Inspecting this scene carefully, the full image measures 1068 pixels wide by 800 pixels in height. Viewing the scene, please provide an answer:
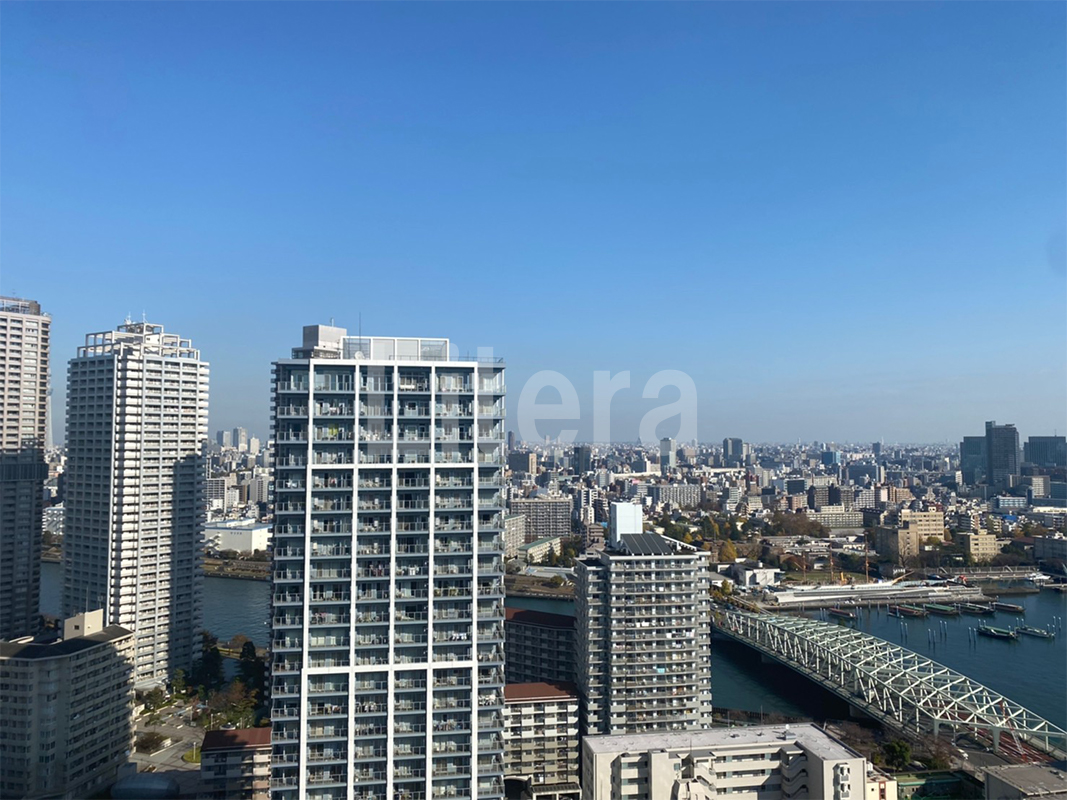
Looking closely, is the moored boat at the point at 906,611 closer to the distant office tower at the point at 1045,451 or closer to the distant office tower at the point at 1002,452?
the distant office tower at the point at 1002,452

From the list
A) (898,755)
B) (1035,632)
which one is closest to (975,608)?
(1035,632)

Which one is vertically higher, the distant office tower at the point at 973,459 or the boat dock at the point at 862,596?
the distant office tower at the point at 973,459

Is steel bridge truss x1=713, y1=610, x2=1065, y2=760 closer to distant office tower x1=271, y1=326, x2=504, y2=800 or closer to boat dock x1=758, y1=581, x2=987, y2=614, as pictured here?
boat dock x1=758, y1=581, x2=987, y2=614

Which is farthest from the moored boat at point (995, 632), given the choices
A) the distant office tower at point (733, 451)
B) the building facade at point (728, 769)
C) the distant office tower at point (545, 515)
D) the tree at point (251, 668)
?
the distant office tower at point (733, 451)

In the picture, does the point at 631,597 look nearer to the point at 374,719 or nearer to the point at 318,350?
the point at 374,719

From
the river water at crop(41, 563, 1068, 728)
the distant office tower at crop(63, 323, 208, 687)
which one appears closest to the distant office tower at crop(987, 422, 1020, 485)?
the river water at crop(41, 563, 1068, 728)

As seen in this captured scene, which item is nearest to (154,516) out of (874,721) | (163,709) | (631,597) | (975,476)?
(163,709)

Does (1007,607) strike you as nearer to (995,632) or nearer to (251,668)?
(995,632)
